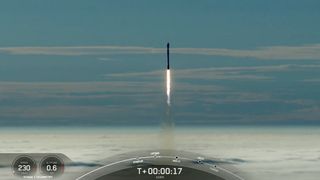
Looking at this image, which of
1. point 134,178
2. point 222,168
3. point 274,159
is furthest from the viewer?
point 274,159

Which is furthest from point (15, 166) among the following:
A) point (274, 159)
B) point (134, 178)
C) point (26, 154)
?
point (274, 159)

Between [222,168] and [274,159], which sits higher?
[274,159]

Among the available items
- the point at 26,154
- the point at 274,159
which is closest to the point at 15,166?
the point at 26,154

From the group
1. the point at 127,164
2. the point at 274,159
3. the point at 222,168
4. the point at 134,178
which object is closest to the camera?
the point at 127,164

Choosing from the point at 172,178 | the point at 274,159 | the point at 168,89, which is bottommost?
the point at 172,178

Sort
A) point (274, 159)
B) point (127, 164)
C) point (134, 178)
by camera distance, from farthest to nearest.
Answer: point (274, 159), point (134, 178), point (127, 164)

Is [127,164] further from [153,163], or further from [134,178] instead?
[134,178]

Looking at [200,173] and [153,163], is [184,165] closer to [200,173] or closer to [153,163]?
[153,163]

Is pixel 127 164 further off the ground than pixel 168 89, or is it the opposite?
pixel 168 89

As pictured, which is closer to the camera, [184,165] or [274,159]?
[184,165]
